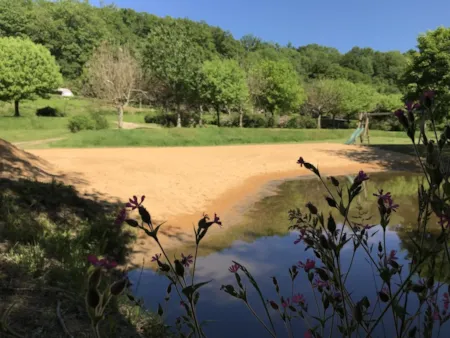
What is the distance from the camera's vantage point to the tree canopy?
103ft

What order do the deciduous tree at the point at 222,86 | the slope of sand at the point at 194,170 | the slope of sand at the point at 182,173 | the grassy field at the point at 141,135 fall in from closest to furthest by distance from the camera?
the slope of sand at the point at 182,173 < the slope of sand at the point at 194,170 < the grassy field at the point at 141,135 < the deciduous tree at the point at 222,86

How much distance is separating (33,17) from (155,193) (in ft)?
213

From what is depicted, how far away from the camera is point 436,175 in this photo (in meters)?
1.02

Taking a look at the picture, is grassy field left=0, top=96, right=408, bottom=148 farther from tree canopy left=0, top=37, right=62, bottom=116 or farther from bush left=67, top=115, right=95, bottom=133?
tree canopy left=0, top=37, right=62, bottom=116

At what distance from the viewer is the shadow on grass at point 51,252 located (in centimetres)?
298

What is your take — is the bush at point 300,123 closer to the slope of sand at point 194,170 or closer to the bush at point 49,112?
the slope of sand at point 194,170

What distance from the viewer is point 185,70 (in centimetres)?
3178

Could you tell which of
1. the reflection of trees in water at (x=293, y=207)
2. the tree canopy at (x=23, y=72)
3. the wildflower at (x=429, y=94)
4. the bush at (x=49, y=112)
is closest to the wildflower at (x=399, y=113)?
the wildflower at (x=429, y=94)

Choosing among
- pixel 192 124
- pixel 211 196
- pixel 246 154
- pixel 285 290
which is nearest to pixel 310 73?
pixel 192 124

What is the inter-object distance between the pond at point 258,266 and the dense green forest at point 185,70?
12.3 ft

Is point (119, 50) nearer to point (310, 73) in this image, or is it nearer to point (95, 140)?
point (95, 140)

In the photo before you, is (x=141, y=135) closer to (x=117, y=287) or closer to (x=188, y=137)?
(x=188, y=137)

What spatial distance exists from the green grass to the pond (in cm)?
1402

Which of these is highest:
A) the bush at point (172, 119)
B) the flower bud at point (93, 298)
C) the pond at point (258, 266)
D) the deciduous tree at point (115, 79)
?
the deciduous tree at point (115, 79)
